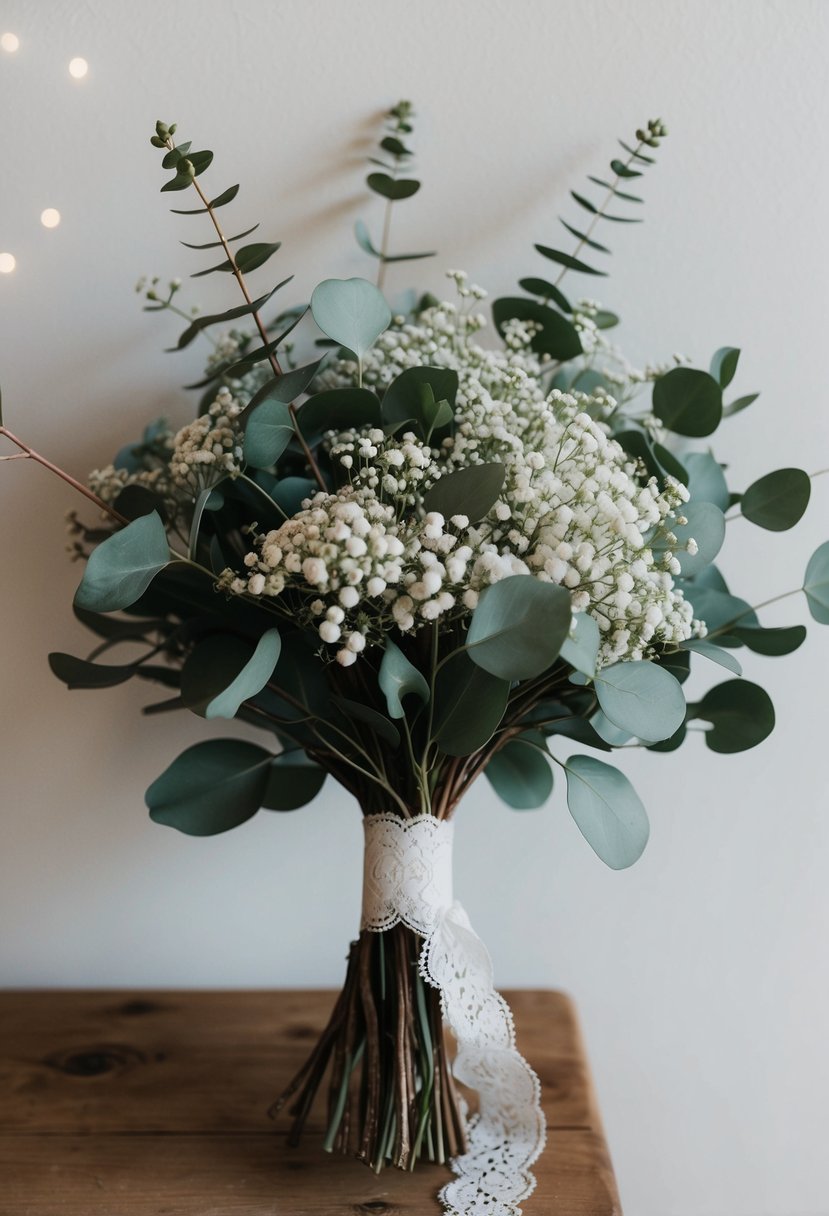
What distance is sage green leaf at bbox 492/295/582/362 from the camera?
89 cm

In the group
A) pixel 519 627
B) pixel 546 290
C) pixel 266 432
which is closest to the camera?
pixel 519 627

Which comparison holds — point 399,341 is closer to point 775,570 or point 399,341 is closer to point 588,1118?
point 775,570

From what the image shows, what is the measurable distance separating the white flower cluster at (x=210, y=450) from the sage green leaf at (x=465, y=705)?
23cm

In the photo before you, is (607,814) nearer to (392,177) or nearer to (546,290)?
(546,290)

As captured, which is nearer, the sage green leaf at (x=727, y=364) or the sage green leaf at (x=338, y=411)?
the sage green leaf at (x=338, y=411)

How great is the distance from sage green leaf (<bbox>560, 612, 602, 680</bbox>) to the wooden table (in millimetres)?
470

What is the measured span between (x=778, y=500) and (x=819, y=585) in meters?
0.08

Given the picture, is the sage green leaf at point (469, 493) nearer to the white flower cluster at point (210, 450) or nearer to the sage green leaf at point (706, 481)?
the white flower cluster at point (210, 450)

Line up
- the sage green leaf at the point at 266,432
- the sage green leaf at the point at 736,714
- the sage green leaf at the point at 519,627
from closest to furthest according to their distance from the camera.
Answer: the sage green leaf at the point at 519,627 < the sage green leaf at the point at 266,432 < the sage green leaf at the point at 736,714

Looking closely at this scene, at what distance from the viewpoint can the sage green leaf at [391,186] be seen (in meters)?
0.96

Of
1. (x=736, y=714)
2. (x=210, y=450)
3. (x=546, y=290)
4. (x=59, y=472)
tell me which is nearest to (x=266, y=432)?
(x=210, y=450)

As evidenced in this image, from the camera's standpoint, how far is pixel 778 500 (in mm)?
837

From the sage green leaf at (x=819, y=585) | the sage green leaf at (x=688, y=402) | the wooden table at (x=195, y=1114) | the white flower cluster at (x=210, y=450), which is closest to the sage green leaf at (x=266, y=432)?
the white flower cluster at (x=210, y=450)

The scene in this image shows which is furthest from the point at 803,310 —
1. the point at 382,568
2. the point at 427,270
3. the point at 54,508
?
the point at 54,508
